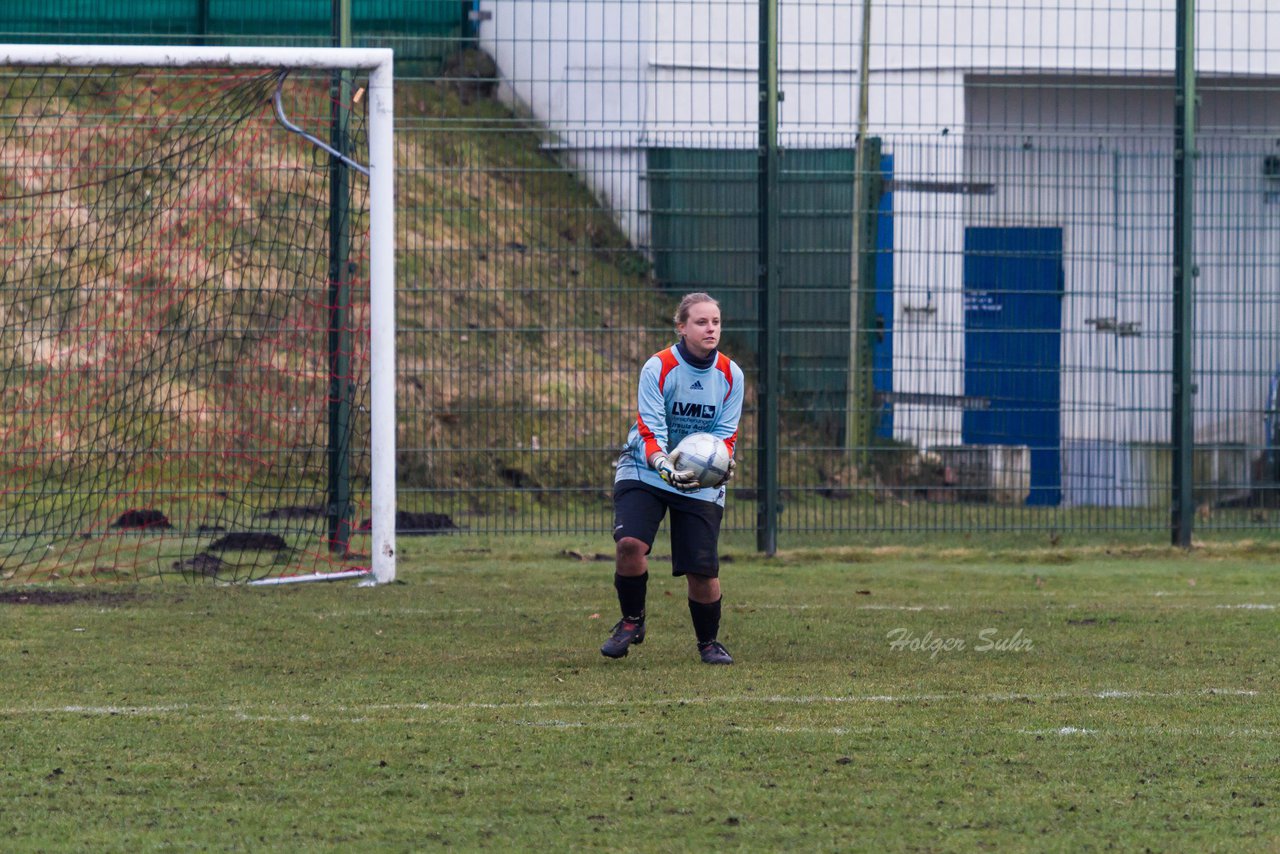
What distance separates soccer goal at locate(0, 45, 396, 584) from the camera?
982 cm

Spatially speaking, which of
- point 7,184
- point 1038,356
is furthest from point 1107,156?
point 7,184

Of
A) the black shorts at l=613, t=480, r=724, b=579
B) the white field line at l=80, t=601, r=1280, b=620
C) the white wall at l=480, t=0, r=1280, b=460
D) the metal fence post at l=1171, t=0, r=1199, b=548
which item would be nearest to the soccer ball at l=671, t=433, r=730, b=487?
the black shorts at l=613, t=480, r=724, b=579

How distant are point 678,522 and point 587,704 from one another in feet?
3.98

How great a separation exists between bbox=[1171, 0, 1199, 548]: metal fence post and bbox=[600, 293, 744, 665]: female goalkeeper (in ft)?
17.4

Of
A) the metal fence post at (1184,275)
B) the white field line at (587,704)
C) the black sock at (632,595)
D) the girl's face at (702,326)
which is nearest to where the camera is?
the white field line at (587,704)

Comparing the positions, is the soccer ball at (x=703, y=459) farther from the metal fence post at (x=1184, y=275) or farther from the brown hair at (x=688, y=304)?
the metal fence post at (x=1184, y=275)

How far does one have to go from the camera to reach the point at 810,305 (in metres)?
10.7

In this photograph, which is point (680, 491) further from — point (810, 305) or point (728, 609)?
point (810, 305)

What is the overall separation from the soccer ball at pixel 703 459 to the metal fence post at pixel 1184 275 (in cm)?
555

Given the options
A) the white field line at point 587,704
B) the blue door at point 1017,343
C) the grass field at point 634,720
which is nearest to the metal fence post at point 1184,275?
the blue door at point 1017,343

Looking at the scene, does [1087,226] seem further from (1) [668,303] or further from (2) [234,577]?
(2) [234,577]

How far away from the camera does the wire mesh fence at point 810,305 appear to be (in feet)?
34.7

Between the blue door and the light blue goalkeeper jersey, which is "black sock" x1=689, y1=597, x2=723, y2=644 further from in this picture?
the blue door

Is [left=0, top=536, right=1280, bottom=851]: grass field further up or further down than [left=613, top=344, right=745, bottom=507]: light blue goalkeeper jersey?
further down
